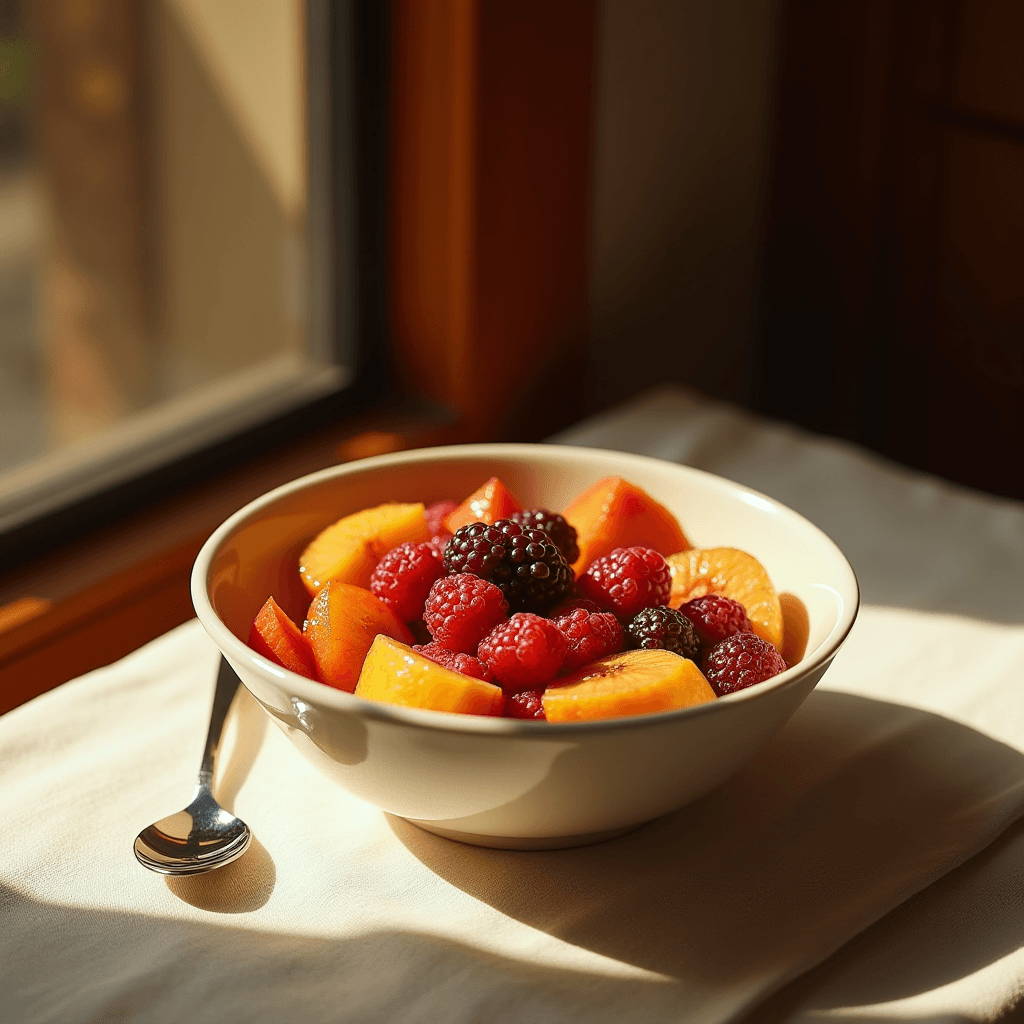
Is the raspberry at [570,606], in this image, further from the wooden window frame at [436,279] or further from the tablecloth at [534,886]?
the wooden window frame at [436,279]

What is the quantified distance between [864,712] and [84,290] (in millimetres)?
1623

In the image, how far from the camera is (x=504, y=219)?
124cm

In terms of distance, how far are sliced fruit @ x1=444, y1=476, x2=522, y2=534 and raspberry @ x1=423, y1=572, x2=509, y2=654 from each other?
12 cm

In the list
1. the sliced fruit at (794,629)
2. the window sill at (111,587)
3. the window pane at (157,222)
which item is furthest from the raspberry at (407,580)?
the window pane at (157,222)

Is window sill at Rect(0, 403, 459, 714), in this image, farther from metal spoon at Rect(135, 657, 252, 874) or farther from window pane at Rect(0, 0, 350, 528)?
metal spoon at Rect(135, 657, 252, 874)

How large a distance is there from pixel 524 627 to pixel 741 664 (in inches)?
4.8

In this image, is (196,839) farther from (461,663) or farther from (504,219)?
(504,219)

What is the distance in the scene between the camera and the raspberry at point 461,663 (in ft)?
2.15

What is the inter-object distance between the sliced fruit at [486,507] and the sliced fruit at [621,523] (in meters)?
0.05

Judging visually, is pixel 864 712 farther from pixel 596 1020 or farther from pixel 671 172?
pixel 671 172

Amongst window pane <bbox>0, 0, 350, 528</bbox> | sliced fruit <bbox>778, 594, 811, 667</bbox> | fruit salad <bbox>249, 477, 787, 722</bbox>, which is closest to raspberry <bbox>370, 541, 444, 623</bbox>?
fruit salad <bbox>249, 477, 787, 722</bbox>

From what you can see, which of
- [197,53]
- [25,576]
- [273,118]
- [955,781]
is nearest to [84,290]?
[197,53]

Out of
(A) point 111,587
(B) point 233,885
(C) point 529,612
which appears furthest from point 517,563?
(A) point 111,587

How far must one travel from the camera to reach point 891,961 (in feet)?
2.05
